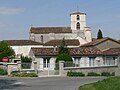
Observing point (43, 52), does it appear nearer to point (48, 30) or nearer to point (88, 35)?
point (88, 35)

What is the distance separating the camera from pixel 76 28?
366ft

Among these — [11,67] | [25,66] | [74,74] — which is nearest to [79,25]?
[25,66]

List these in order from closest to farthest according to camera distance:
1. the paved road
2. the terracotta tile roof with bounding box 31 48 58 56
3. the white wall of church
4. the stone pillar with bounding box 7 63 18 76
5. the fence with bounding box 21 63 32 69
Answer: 1. the paved road
2. the stone pillar with bounding box 7 63 18 76
3. the fence with bounding box 21 63 32 69
4. the terracotta tile roof with bounding box 31 48 58 56
5. the white wall of church

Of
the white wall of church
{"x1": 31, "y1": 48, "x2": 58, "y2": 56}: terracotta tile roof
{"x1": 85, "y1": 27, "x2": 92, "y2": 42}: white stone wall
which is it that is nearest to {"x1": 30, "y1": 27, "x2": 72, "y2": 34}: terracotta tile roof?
the white wall of church

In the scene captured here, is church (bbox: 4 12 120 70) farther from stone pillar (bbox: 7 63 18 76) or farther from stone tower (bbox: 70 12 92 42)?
stone pillar (bbox: 7 63 18 76)

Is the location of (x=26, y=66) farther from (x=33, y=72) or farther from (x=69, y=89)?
(x=69, y=89)

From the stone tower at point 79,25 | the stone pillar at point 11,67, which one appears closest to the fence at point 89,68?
the stone pillar at point 11,67

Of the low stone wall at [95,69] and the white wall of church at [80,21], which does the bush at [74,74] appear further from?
the white wall of church at [80,21]

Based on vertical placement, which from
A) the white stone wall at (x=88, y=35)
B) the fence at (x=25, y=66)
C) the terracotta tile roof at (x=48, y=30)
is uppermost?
the terracotta tile roof at (x=48, y=30)

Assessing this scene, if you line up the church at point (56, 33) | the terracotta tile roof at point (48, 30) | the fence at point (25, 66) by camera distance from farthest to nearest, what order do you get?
the terracotta tile roof at point (48, 30), the church at point (56, 33), the fence at point (25, 66)

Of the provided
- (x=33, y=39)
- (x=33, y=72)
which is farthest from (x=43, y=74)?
(x=33, y=39)

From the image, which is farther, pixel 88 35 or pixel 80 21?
pixel 80 21

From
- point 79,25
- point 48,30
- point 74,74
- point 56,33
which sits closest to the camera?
point 74,74

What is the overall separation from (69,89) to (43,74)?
21.0m
